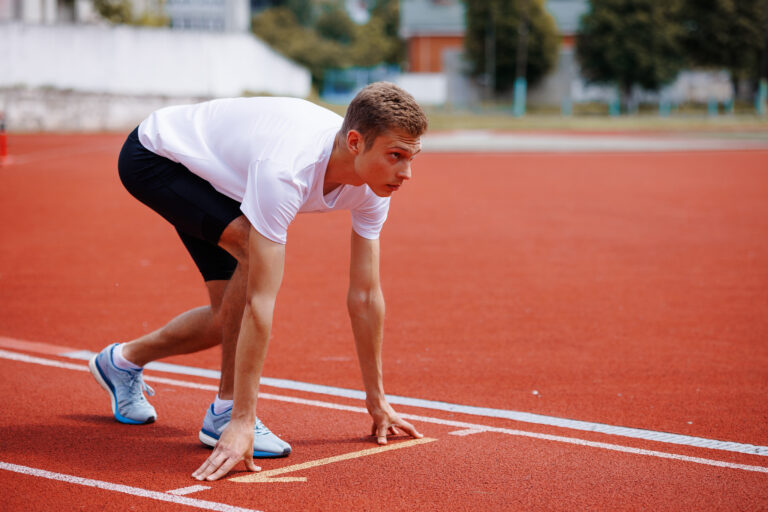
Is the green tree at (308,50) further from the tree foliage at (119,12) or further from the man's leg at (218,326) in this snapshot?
the man's leg at (218,326)

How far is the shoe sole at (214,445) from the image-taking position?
4.35m

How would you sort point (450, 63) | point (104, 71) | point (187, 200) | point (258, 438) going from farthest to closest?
point (450, 63)
point (104, 71)
point (258, 438)
point (187, 200)

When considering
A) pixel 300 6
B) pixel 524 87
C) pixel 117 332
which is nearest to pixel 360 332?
pixel 117 332

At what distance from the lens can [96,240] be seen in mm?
11711

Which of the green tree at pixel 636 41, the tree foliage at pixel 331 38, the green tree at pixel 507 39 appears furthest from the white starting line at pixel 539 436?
the tree foliage at pixel 331 38

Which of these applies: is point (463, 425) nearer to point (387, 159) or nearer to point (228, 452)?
point (228, 452)

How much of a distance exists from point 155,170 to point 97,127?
98.3ft

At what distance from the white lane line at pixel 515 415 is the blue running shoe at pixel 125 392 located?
107 cm

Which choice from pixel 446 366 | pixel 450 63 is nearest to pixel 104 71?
pixel 450 63

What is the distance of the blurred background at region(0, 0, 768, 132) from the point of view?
1294 inches

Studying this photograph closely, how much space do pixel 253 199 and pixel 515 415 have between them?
2219 millimetres

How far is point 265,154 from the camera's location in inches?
150

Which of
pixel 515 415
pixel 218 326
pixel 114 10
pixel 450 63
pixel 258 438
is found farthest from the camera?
Answer: pixel 450 63

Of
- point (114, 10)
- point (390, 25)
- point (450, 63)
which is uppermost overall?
point (390, 25)
